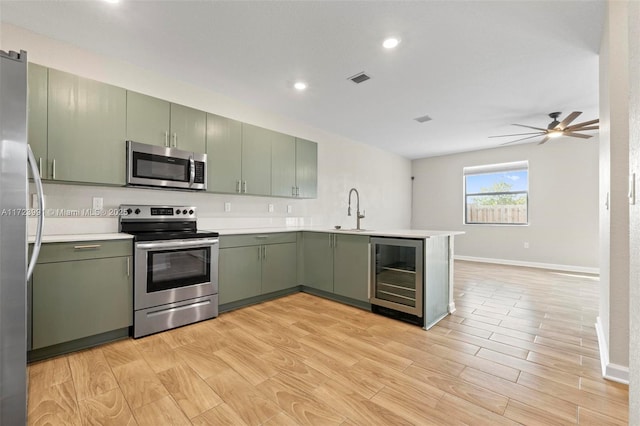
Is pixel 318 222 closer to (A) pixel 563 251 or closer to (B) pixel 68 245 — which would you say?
(B) pixel 68 245

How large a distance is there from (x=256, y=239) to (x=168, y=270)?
3.20ft

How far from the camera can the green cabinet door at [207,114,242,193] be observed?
313cm

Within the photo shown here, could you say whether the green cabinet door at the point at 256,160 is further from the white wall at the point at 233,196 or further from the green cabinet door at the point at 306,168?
the green cabinet door at the point at 306,168

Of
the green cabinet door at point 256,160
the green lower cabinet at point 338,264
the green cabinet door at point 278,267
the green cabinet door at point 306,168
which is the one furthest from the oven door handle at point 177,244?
the green cabinet door at point 306,168

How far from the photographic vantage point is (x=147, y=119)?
268 cm

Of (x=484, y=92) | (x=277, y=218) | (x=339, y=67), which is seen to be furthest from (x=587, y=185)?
(x=277, y=218)

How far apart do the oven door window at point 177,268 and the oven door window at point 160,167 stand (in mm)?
752

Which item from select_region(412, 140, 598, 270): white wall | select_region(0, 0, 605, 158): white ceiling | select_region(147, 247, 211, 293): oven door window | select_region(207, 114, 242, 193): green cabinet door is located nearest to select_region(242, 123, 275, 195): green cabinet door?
select_region(207, 114, 242, 193): green cabinet door

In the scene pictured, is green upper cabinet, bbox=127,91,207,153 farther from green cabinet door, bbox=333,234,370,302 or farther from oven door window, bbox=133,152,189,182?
green cabinet door, bbox=333,234,370,302

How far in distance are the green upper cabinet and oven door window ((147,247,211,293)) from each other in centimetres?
109

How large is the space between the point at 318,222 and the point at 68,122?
3392 mm

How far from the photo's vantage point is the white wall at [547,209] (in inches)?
202

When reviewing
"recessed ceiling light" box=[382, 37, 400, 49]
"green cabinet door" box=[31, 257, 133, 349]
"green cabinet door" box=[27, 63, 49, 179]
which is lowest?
"green cabinet door" box=[31, 257, 133, 349]

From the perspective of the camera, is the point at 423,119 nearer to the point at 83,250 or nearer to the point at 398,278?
the point at 398,278
